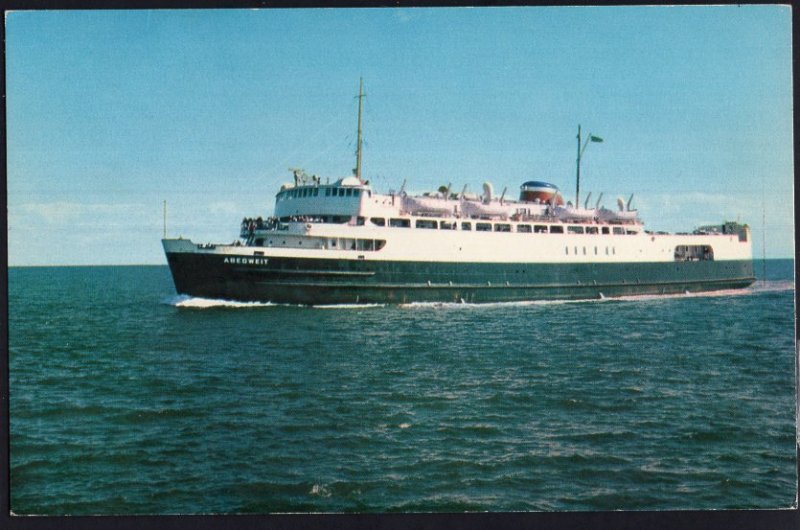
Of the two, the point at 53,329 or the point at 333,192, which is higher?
the point at 333,192

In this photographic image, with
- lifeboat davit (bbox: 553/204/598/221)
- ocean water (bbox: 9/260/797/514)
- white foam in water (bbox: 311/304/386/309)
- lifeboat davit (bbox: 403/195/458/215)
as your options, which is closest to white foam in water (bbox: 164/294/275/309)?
white foam in water (bbox: 311/304/386/309)

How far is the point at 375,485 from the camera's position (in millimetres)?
10586

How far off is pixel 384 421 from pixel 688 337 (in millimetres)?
15251

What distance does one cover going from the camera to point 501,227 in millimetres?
36719

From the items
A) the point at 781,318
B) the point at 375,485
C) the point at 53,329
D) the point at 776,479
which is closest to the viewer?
the point at 375,485

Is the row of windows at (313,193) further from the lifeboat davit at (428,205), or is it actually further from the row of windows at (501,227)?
the lifeboat davit at (428,205)

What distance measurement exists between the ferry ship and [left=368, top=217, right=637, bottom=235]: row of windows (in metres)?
0.06

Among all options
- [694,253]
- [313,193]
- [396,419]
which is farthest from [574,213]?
[396,419]

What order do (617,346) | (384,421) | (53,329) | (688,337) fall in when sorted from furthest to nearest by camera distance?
(53,329) < (688,337) < (617,346) < (384,421)

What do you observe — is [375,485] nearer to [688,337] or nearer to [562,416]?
[562,416]

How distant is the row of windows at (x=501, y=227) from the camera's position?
109 ft

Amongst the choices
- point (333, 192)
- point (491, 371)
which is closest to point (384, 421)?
point (491, 371)

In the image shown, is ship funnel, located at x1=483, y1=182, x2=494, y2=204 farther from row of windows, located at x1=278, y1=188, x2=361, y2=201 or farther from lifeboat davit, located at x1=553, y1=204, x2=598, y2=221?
row of windows, located at x1=278, y1=188, x2=361, y2=201

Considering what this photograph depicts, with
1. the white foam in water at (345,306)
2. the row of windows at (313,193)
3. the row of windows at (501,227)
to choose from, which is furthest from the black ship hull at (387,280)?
the row of windows at (313,193)
